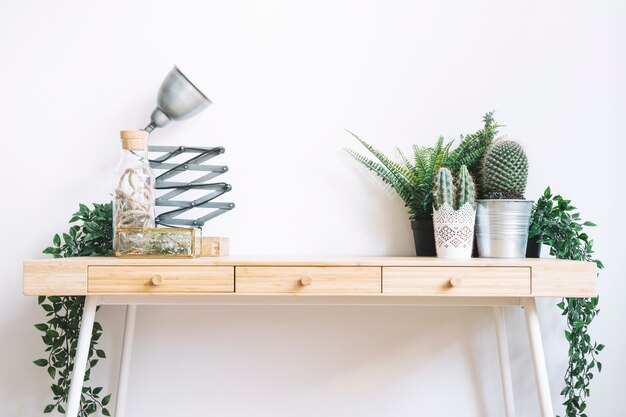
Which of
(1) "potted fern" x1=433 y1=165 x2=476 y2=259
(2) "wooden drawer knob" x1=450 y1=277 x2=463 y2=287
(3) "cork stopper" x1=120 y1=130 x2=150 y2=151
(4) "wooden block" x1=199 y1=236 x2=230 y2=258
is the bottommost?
(2) "wooden drawer knob" x1=450 y1=277 x2=463 y2=287

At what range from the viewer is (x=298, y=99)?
204 cm

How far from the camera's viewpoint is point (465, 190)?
1735 mm

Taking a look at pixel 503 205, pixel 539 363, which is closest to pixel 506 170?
pixel 503 205

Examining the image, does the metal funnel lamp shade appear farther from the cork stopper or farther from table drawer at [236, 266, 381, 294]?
table drawer at [236, 266, 381, 294]

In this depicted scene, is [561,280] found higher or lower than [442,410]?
higher

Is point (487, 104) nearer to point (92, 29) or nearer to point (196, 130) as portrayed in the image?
point (196, 130)

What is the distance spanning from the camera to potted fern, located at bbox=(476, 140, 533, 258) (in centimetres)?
175

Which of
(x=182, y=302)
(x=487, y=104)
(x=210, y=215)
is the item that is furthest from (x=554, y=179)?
(x=182, y=302)

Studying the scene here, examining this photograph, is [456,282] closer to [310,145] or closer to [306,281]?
[306,281]

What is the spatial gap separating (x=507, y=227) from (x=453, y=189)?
0.64 ft

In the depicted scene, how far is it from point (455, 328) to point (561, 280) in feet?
1.80

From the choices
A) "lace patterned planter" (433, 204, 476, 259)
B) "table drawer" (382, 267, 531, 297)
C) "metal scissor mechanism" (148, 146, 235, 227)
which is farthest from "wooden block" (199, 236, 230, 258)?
"lace patterned planter" (433, 204, 476, 259)

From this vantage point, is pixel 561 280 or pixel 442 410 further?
pixel 442 410

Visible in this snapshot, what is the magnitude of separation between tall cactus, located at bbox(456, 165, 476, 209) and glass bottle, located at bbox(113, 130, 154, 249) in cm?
91
